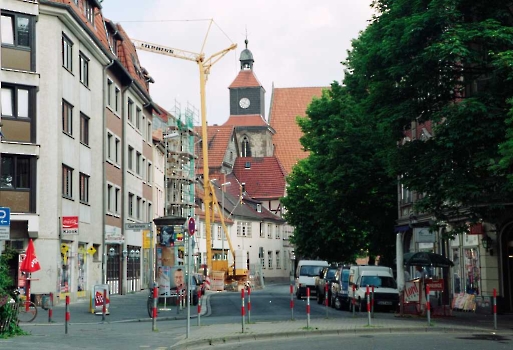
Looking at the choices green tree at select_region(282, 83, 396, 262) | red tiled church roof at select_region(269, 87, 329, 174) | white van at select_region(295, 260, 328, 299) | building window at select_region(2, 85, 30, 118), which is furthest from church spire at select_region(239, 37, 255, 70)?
building window at select_region(2, 85, 30, 118)

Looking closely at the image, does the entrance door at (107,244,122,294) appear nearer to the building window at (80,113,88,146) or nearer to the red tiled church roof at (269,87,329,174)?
the building window at (80,113,88,146)

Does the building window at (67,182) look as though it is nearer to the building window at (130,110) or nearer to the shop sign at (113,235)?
the shop sign at (113,235)

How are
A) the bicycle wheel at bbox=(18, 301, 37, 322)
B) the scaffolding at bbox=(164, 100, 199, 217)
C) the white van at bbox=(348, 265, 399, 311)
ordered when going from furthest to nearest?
1. the scaffolding at bbox=(164, 100, 199, 217)
2. the white van at bbox=(348, 265, 399, 311)
3. the bicycle wheel at bbox=(18, 301, 37, 322)

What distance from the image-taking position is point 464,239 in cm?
3747

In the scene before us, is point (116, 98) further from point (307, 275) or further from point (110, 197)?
point (307, 275)

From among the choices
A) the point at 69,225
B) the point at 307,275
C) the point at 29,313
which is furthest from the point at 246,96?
the point at 29,313

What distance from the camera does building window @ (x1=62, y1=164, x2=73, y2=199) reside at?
39.4m

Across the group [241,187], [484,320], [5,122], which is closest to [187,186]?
[241,187]

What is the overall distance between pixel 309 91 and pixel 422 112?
122 metres

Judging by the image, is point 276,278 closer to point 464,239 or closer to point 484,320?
point 464,239

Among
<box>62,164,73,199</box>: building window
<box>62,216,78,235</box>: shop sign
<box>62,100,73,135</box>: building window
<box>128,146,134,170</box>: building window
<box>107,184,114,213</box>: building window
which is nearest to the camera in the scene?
<box>62,216,78,235</box>: shop sign

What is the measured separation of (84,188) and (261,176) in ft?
271

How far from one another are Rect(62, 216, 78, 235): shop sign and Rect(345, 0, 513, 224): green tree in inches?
562

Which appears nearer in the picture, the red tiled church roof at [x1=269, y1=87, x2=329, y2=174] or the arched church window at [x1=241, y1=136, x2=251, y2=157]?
the arched church window at [x1=241, y1=136, x2=251, y2=157]
